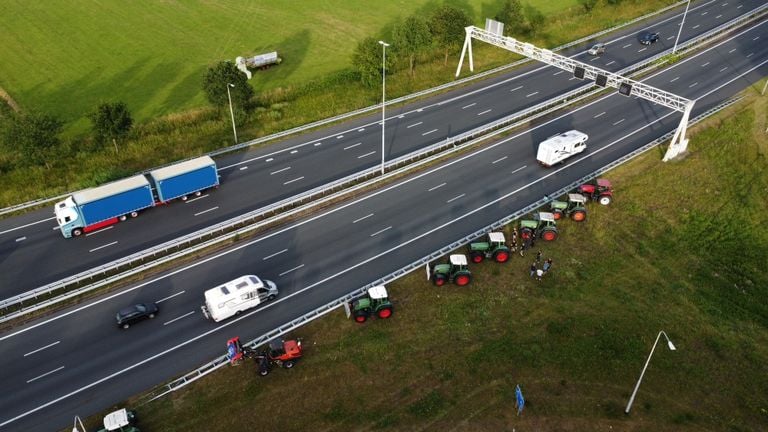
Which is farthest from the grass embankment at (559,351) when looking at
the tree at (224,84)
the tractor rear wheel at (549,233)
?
the tree at (224,84)

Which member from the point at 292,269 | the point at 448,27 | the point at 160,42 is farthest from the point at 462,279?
the point at 160,42

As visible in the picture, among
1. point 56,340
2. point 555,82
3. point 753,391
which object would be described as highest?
point 555,82

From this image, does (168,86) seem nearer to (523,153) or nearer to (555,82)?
(523,153)

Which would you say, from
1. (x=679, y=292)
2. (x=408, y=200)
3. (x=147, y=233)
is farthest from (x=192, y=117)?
(x=679, y=292)

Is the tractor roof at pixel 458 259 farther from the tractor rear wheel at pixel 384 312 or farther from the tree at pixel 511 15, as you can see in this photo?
the tree at pixel 511 15

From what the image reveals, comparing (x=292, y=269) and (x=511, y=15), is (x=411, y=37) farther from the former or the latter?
(x=292, y=269)

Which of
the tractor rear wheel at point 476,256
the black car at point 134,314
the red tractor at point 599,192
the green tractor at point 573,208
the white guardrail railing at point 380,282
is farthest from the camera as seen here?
the red tractor at point 599,192

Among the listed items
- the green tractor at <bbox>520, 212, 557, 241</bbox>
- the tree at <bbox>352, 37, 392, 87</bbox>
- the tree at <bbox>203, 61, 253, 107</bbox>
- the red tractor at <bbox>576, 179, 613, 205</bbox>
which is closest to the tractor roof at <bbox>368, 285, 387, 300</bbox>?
the green tractor at <bbox>520, 212, 557, 241</bbox>

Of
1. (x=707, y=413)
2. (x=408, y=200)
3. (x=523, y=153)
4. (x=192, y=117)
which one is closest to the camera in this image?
(x=707, y=413)
